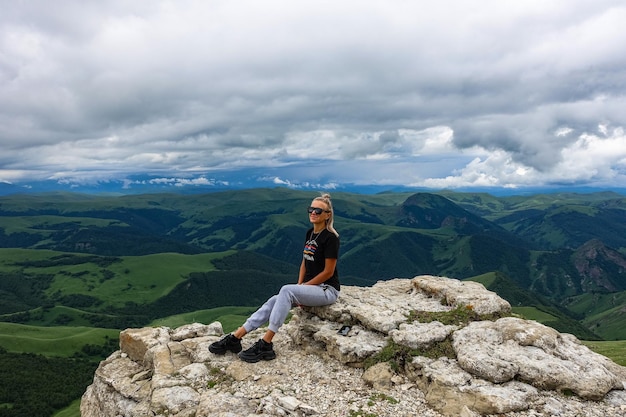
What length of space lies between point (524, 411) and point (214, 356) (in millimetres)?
13852

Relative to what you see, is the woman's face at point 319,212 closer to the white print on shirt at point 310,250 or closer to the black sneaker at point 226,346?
the white print on shirt at point 310,250

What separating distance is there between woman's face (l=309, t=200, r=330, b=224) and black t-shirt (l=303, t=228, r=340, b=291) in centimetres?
56

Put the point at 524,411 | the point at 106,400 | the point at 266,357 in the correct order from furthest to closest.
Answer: the point at 106,400
the point at 266,357
the point at 524,411

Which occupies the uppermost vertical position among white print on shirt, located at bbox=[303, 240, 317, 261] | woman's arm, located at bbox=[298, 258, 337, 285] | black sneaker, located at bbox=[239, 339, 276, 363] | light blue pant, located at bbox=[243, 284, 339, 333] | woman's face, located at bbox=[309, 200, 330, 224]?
woman's face, located at bbox=[309, 200, 330, 224]

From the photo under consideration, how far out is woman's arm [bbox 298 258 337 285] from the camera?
18.6 m

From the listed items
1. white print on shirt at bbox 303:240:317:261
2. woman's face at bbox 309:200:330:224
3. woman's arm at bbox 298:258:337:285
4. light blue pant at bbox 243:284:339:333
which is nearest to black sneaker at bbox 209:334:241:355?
light blue pant at bbox 243:284:339:333

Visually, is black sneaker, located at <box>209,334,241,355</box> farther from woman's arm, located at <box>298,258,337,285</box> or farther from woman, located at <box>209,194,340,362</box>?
woman's arm, located at <box>298,258,337,285</box>

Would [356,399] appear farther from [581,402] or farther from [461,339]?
[581,402]

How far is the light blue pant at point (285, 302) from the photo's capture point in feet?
58.9

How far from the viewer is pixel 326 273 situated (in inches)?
750

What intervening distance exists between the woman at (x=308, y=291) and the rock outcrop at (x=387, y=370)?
695mm

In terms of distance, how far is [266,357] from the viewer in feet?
59.8

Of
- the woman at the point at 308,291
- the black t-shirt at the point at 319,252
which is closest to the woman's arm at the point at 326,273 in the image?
the woman at the point at 308,291

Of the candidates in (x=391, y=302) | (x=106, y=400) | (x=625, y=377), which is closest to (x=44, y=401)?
(x=106, y=400)
